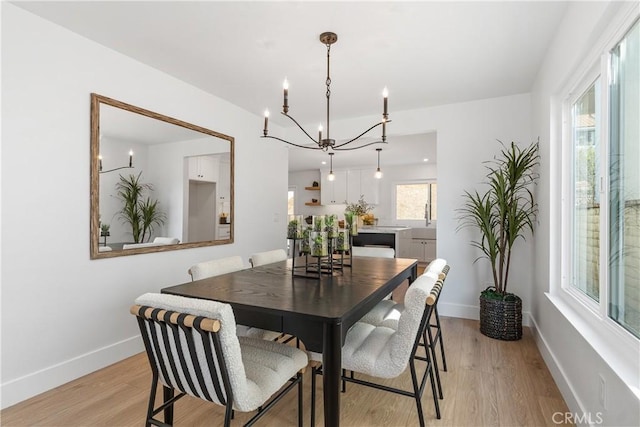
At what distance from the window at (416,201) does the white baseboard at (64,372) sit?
646 centimetres

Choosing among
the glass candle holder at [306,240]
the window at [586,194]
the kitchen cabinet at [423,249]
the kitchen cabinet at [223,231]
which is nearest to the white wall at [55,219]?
the kitchen cabinet at [223,231]

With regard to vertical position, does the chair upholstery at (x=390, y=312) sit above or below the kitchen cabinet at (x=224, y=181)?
below

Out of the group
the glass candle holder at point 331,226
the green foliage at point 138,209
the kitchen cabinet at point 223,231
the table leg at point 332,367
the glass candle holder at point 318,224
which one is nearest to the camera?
the table leg at point 332,367

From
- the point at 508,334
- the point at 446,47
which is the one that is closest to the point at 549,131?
the point at 446,47

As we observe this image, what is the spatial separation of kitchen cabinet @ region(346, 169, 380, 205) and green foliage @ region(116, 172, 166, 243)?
5.76 metres

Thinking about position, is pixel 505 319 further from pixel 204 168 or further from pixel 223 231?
pixel 204 168

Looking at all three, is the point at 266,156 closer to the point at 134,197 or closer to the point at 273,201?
the point at 273,201

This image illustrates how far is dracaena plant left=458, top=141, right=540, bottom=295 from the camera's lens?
304cm

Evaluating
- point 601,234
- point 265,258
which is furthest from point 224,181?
point 601,234

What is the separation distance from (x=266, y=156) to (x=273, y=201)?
611 mm

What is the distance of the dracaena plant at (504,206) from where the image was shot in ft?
9.97

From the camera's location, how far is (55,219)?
2.22m

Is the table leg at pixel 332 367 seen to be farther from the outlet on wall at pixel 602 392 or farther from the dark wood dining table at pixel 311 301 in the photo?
the outlet on wall at pixel 602 392

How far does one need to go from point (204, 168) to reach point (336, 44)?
73.4 inches
